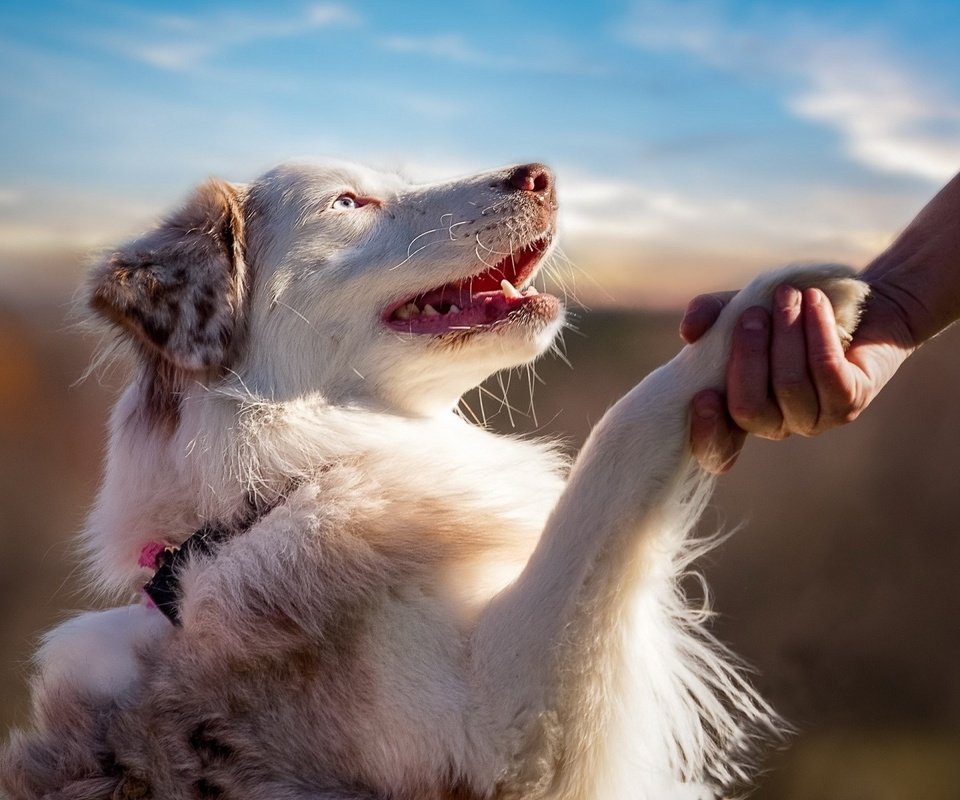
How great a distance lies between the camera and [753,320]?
1860 millimetres

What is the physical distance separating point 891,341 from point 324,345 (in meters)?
1.32

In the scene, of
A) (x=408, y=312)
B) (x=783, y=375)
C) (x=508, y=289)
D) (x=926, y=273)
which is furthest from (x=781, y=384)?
(x=408, y=312)

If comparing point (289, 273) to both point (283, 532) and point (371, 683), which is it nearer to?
point (283, 532)

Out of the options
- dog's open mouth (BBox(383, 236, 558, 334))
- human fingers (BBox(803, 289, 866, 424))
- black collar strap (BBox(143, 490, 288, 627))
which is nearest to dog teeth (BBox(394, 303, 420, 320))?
dog's open mouth (BBox(383, 236, 558, 334))

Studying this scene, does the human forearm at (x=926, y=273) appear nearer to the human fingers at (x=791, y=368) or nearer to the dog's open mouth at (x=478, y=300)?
the human fingers at (x=791, y=368)

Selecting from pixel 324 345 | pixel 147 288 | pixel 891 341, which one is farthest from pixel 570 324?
pixel 147 288

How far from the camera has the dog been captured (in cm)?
190

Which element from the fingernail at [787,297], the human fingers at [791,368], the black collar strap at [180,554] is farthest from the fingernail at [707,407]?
the black collar strap at [180,554]

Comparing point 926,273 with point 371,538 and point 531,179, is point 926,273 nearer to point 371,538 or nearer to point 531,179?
point 531,179

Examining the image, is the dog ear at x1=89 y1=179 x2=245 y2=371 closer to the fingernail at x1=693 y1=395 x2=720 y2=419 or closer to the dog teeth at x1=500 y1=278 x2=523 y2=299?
the dog teeth at x1=500 y1=278 x2=523 y2=299

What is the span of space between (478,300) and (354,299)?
0.31 meters

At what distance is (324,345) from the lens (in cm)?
250

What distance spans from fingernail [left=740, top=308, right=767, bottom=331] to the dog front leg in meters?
0.03

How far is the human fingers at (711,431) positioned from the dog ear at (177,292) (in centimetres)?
119
